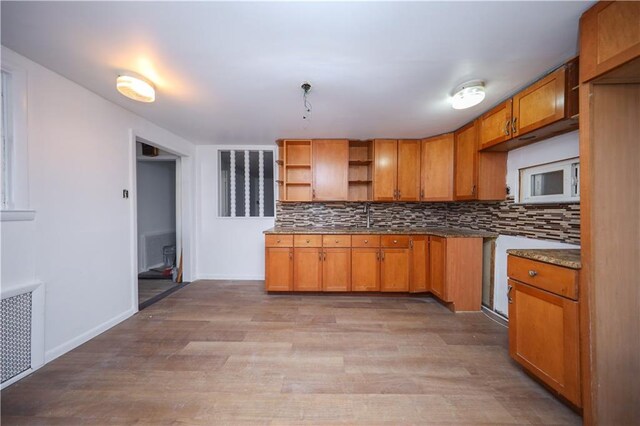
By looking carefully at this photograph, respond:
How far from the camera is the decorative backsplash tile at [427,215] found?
85.8 inches

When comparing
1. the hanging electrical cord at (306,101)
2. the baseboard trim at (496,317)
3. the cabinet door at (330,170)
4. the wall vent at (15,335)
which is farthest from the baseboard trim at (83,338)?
the baseboard trim at (496,317)

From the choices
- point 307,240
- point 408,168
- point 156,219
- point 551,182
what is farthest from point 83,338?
point 551,182

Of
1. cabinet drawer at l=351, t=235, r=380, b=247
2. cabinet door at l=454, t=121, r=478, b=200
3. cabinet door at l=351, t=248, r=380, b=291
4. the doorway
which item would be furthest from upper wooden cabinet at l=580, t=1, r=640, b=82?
the doorway

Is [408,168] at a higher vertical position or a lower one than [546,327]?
higher

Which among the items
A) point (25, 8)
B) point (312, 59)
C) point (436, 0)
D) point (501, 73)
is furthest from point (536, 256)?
point (25, 8)

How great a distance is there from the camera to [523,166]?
7.23 feet

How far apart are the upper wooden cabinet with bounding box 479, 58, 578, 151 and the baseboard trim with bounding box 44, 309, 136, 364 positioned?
397 centimetres

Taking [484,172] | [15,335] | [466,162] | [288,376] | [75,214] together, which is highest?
[466,162]

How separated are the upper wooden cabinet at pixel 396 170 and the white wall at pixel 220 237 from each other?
180cm

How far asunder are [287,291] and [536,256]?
253 centimetres

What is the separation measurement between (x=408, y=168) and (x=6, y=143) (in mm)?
3696

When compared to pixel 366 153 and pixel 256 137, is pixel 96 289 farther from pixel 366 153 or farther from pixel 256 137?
pixel 366 153

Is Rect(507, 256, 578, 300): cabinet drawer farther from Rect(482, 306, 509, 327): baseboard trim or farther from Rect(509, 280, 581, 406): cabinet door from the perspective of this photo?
Rect(482, 306, 509, 327): baseboard trim

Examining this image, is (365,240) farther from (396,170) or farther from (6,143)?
(6,143)
